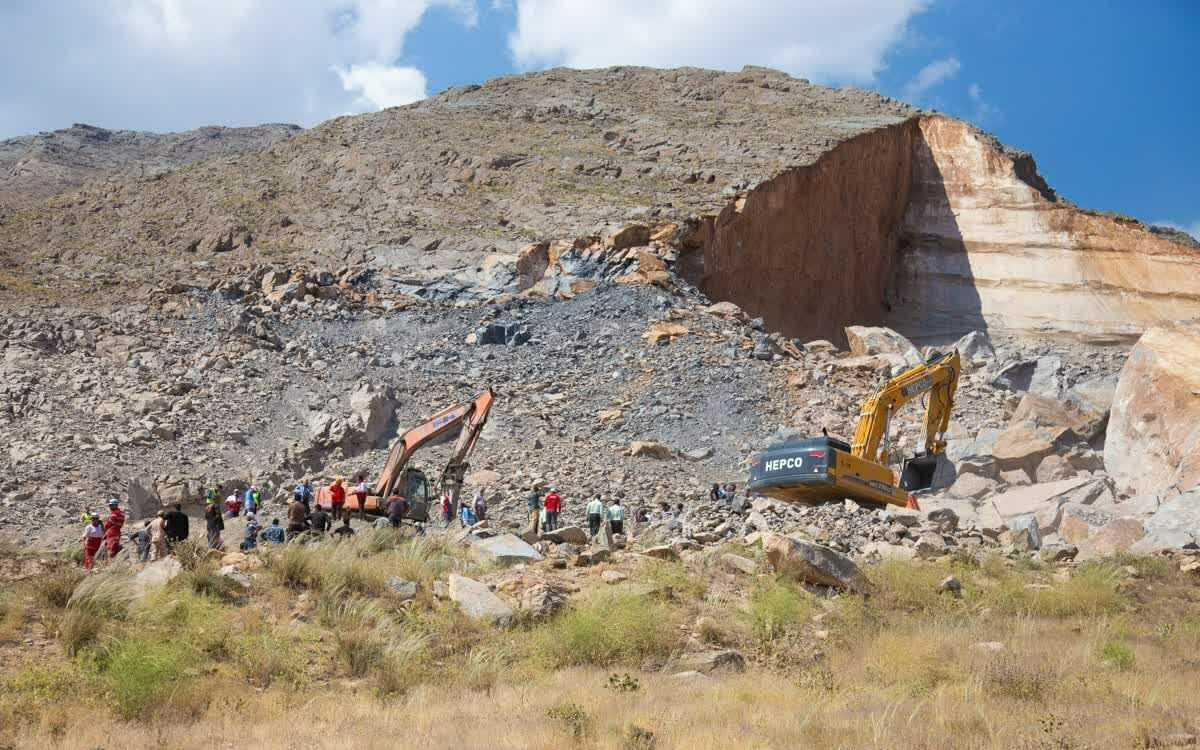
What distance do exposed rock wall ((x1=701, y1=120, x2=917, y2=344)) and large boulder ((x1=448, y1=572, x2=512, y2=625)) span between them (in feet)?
73.8

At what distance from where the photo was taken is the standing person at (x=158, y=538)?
11172 millimetres

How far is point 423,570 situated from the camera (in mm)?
8930

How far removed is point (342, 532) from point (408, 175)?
26085 millimetres

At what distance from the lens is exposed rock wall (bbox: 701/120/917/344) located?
31.6m

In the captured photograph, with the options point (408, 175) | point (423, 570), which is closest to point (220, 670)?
point (423, 570)

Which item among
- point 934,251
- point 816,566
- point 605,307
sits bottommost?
point 816,566

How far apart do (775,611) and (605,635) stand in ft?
4.93

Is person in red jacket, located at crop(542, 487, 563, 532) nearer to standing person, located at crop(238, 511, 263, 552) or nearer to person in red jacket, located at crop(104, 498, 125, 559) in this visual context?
standing person, located at crop(238, 511, 263, 552)

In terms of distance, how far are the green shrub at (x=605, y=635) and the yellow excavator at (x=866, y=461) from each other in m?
6.97

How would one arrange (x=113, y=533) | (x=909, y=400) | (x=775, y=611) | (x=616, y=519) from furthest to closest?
(x=909, y=400) < (x=616, y=519) < (x=113, y=533) < (x=775, y=611)

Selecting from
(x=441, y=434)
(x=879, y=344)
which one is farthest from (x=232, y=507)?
(x=879, y=344)

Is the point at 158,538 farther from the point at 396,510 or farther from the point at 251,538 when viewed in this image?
the point at 396,510

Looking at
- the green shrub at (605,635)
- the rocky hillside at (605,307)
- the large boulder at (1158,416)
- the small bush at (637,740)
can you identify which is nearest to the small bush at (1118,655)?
the green shrub at (605,635)

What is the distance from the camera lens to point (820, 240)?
34469 mm
